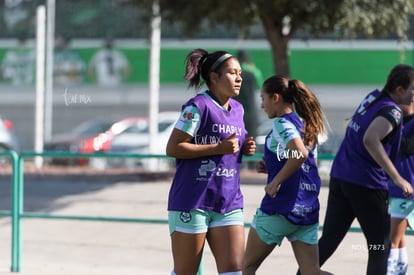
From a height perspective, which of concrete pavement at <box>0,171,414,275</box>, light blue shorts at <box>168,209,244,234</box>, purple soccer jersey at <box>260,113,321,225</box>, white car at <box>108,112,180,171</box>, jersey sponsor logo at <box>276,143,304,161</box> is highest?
jersey sponsor logo at <box>276,143,304,161</box>

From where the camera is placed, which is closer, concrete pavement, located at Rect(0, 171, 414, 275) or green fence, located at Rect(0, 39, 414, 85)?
concrete pavement, located at Rect(0, 171, 414, 275)

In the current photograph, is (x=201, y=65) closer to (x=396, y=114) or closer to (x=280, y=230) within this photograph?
(x=280, y=230)

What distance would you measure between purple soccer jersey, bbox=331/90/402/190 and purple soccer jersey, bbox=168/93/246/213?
1.02 m

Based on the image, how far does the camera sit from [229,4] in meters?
14.7

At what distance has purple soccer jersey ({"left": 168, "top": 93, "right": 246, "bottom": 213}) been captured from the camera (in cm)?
555

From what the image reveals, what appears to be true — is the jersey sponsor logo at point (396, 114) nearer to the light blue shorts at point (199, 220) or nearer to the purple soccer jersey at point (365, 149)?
the purple soccer jersey at point (365, 149)

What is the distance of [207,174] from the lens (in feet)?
18.3

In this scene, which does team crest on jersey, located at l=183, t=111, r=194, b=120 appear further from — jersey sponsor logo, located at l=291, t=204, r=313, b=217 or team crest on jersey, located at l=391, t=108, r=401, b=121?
team crest on jersey, located at l=391, t=108, r=401, b=121

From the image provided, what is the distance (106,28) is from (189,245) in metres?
31.6

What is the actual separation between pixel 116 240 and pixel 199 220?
4472mm

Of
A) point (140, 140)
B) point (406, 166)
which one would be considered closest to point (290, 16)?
point (140, 140)

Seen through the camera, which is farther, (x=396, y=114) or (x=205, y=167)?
(x=396, y=114)

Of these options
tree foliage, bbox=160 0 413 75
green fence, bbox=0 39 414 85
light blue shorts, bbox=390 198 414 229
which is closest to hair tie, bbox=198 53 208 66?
light blue shorts, bbox=390 198 414 229

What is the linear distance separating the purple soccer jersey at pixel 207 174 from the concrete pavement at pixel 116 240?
7.75 ft
